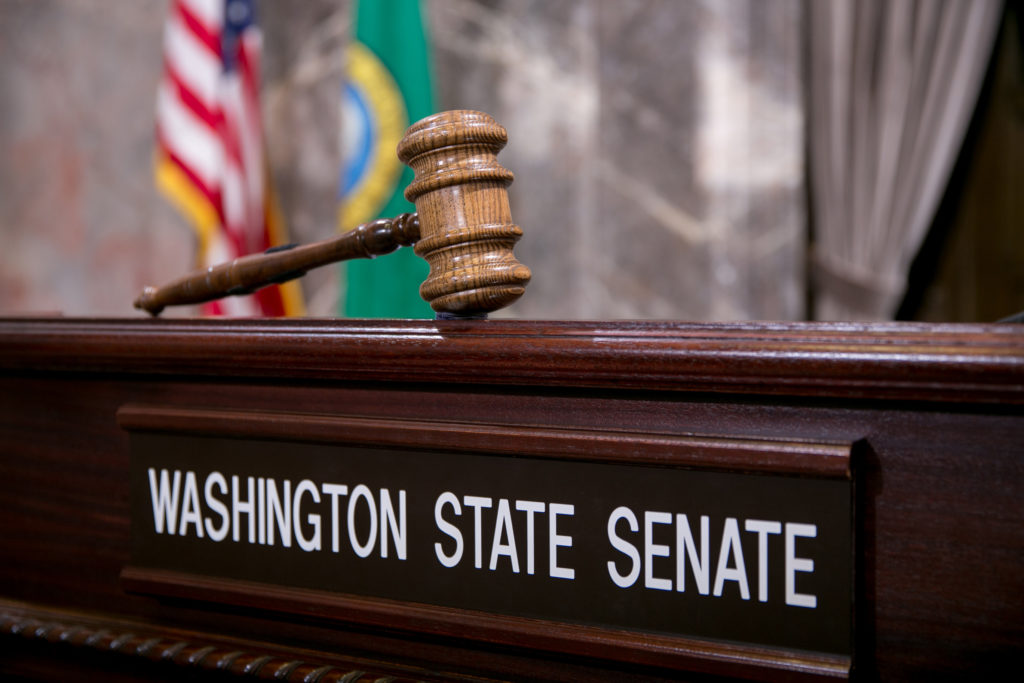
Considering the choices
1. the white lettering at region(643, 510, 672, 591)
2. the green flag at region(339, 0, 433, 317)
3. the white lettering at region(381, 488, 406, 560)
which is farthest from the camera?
the green flag at region(339, 0, 433, 317)

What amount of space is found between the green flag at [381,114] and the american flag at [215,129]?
0.36 meters

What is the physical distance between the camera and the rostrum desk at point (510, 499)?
668mm

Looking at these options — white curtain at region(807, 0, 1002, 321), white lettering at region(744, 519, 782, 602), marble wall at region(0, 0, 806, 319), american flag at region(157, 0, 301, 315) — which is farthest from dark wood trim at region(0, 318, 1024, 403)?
white curtain at region(807, 0, 1002, 321)

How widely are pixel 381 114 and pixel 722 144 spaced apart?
1.11 m

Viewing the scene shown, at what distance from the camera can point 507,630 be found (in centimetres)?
81

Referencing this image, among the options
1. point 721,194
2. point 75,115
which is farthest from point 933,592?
point 75,115

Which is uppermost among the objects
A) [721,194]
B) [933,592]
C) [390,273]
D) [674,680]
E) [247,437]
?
[721,194]

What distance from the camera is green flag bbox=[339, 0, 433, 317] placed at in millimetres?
2721

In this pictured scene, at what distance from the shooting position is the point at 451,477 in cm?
84

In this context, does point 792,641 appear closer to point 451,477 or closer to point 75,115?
point 451,477

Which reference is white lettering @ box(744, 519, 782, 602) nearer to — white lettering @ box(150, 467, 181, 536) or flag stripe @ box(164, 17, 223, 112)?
white lettering @ box(150, 467, 181, 536)

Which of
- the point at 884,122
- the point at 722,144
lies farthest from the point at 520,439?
the point at 884,122

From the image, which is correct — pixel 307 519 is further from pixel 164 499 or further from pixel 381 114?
pixel 381 114

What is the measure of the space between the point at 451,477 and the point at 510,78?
2284mm
